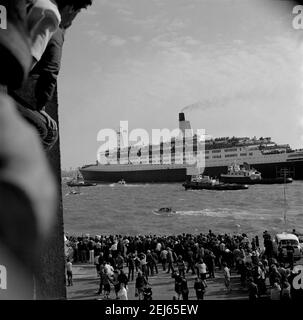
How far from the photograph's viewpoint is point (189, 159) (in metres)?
64.9

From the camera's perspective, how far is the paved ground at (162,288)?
8164 mm

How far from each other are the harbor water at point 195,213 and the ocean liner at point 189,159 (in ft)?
25.5

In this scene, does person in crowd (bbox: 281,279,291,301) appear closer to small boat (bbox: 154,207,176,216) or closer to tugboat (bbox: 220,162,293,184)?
small boat (bbox: 154,207,176,216)

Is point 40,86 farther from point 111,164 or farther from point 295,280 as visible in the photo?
point 111,164

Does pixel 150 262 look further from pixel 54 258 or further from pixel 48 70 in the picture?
pixel 48 70

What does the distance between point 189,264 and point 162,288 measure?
4.24 feet

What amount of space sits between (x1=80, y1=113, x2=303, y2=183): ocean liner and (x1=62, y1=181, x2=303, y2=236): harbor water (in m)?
7.78
